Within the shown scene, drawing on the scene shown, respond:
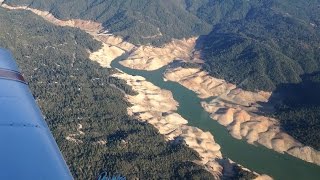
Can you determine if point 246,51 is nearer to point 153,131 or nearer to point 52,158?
point 153,131

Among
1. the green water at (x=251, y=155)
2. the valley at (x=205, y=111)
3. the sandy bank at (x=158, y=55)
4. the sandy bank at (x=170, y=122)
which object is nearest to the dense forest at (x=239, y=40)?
the valley at (x=205, y=111)

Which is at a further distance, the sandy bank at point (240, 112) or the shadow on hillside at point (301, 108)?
the shadow on hillside at point (301, 108)

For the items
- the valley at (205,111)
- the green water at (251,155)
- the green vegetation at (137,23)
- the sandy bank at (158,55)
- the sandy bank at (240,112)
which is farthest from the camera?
the green vegetation at (137,23)

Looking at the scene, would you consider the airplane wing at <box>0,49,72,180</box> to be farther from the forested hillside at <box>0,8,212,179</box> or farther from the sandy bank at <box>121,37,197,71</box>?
the sandy bank at <box>121,37,197,71</box>

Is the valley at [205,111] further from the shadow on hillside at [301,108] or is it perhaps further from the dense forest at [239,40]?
the dense forest at [239,40]

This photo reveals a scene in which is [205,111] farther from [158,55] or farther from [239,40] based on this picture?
[239,40]

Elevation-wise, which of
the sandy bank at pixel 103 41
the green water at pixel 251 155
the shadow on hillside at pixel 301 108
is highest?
the shadow on hillside at pixel 301 108

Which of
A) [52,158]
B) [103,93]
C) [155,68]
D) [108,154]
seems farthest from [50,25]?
[52,158]
